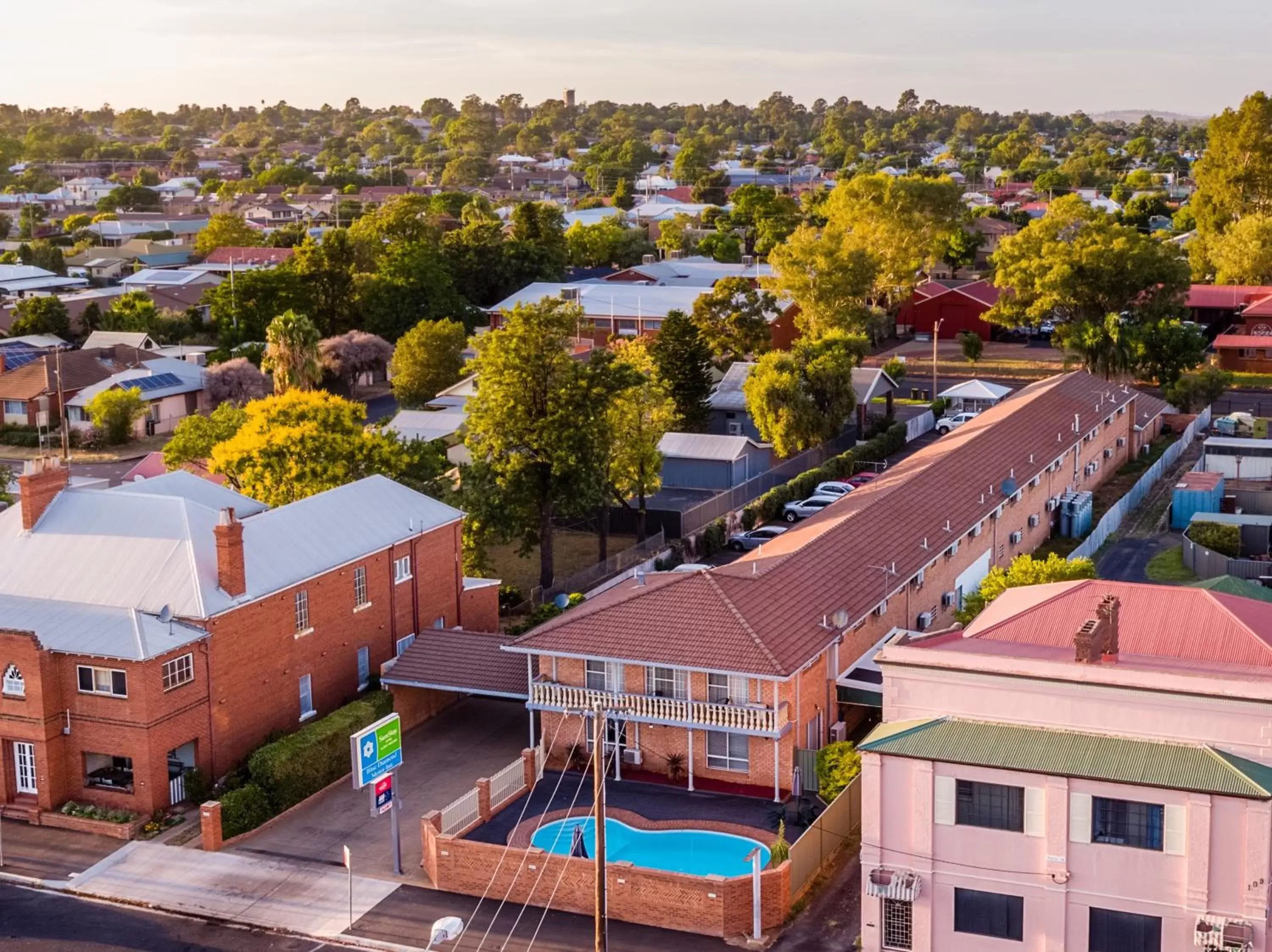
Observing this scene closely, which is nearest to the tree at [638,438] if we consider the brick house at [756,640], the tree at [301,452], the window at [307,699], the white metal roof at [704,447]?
the white metal roof at [704,447]

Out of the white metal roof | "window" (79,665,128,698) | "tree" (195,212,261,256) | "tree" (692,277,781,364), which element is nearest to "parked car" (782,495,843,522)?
the white metal roof

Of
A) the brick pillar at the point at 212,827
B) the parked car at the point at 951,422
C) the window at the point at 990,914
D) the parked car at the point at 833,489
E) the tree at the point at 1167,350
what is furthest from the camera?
the tree at the point at 1167,350

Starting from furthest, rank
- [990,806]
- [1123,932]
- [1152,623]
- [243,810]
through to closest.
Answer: [243,810] → [1152,623] → [990,806] → [1123,932]

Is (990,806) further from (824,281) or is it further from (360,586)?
(824,281)

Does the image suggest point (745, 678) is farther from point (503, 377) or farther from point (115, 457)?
point (115, 457)

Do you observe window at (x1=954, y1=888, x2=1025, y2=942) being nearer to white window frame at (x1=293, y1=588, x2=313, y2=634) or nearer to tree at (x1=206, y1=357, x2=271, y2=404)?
white window frame at (x1=293, y1=588, x2=313, y2=634)

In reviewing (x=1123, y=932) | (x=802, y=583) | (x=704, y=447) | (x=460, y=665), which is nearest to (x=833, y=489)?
(x=704, y=447)

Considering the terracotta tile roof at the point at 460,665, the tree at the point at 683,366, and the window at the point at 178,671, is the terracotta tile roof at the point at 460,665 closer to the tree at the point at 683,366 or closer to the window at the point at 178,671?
the window at the point at 178,671
